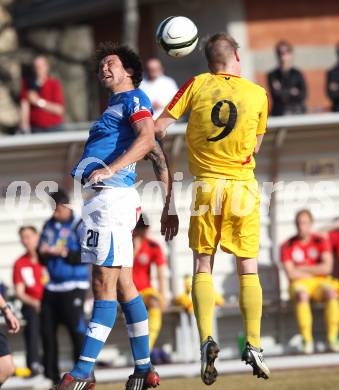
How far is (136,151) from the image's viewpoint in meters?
8.64

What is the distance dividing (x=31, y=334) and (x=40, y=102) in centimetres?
297

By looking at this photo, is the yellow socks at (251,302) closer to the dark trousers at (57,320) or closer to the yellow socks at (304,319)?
the dark trousers at (57,320)

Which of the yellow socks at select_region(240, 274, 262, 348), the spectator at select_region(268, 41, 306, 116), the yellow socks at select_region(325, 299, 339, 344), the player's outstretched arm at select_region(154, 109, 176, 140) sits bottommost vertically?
the yellow socks at select_region(325, 299, 339, 344)

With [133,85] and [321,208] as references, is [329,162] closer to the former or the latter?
[321,208]

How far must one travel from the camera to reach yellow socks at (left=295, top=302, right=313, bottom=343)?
14.3 meters

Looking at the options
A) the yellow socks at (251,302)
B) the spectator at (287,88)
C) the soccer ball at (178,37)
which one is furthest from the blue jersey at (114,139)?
the spectator at (287,88)

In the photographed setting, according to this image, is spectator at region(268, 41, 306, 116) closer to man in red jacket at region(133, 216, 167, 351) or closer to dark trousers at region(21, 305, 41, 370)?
man in red jacket at region(133, 216, 167, 351)

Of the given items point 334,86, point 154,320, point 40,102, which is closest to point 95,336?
point 154,320

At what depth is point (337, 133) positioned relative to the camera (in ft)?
49.0

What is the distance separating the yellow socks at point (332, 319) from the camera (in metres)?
14.2

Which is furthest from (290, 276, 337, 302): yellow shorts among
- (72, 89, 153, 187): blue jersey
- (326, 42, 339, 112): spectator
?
(72, 89, 153, 187): blue jersey

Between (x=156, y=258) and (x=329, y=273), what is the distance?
198 centimetres

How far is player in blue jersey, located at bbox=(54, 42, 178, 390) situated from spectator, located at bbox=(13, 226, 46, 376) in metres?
5.15

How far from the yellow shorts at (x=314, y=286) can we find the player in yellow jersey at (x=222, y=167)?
512 centimetres
